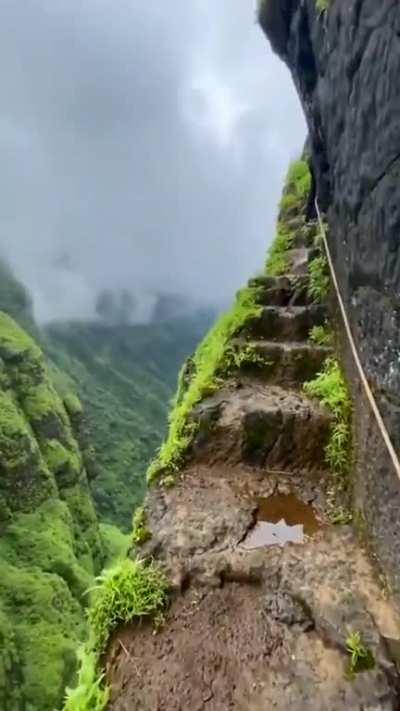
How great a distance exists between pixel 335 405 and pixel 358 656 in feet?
11.2

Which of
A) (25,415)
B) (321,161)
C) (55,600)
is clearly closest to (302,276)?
(321,161)

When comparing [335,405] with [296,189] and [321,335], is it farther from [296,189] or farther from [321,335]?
[296,189]

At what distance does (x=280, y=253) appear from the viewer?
42.0ft

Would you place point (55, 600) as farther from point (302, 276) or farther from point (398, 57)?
point (398, 57)

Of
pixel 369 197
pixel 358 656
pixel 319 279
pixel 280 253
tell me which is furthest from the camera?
pixel 280 253

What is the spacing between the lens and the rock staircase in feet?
14.6

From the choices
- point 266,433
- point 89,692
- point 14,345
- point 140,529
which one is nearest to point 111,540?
point 14,345

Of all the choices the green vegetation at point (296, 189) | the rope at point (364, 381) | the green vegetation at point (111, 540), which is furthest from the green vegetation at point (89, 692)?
the green vegetation at point (111, 540)

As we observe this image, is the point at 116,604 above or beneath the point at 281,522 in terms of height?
beneath

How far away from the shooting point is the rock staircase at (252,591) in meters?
4.46

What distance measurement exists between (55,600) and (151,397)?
75.6 m

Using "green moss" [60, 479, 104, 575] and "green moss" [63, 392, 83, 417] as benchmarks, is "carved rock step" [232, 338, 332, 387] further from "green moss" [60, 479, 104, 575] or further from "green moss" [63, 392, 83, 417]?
"green moss" [63, 392, 83, 417]

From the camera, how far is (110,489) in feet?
281

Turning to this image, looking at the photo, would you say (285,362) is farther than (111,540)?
No
